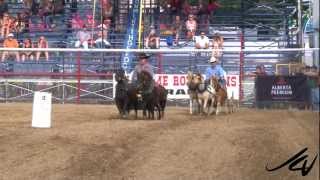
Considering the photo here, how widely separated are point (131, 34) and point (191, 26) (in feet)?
8.36

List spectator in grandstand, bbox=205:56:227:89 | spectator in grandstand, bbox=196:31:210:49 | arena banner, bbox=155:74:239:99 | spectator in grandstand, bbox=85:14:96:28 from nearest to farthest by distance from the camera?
spectator in grandstand, bbox=205:56:227:89 < arena banner, bbox=155:74:239:99 < spectator in grandstand, bbox=196:31:210:49 < spectator in grandstand, bbox=85:14:96:28

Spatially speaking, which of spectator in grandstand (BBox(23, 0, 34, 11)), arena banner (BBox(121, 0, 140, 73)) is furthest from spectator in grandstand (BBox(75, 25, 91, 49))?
spectator in grandstand (BBox(23, 0, 34, 11))

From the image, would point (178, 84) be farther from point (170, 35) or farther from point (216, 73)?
point (170, 35)

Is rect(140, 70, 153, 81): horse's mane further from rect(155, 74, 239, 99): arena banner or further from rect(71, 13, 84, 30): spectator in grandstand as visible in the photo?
rect(71, 13, 84, 30): spectator in grandstand

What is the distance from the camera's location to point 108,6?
94.0 feet

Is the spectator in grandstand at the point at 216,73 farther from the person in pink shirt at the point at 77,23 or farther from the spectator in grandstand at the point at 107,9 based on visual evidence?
the spectator in grandstand at the point at 107,9

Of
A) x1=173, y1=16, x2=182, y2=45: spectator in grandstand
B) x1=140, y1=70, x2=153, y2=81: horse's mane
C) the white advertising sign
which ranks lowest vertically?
the white advertising sign

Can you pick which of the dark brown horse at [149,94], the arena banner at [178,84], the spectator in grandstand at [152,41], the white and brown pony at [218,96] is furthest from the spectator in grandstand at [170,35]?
the dark brown horse at [149,94]

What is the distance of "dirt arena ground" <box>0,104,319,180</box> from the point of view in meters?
9.23

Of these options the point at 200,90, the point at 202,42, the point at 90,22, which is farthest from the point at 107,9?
the point at 200,90

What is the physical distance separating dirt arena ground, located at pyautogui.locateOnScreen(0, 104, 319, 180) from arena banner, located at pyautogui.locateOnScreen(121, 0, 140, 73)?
26.5 feet

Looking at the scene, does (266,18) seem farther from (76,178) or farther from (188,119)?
(76,178)

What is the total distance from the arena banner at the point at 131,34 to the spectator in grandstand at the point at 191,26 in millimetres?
2194

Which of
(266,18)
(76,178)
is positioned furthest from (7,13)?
(76,178)
